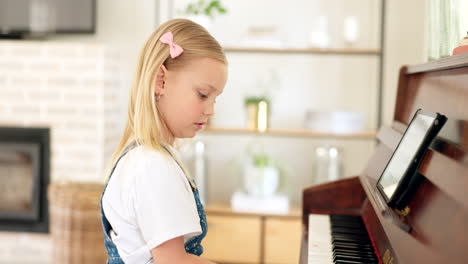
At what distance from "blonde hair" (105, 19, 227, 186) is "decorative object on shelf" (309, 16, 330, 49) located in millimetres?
2589

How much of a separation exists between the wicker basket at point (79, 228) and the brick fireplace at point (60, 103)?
1.56ft

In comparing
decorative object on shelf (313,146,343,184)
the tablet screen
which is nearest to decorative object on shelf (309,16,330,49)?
decorative object on shelf (313,146,343,184)

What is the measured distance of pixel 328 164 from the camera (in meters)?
4.00

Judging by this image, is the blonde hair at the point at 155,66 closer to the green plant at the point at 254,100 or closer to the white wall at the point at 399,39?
the green plant at the point at 254,100

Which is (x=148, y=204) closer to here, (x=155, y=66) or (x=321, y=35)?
(x=155, y=66)

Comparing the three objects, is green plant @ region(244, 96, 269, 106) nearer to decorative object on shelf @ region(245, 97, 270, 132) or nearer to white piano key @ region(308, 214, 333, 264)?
decorative object on shelf @ region(245, 97, 270, 132)

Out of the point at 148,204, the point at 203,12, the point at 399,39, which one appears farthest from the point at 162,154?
the point at 399,39

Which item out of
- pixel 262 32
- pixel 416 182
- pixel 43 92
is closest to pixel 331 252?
pixel 416 182

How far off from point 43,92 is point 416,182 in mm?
3135

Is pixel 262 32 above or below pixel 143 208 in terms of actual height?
above

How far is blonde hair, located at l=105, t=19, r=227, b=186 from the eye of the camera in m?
1.45

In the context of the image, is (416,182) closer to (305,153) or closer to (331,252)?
(331,252)

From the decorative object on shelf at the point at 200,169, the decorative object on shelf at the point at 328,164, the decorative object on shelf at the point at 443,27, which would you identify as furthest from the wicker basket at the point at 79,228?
the decorative object on shelf at the point at 443,27

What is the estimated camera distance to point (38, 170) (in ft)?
13.7
